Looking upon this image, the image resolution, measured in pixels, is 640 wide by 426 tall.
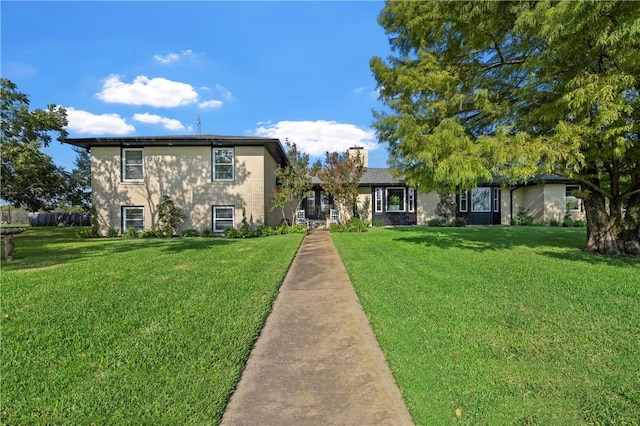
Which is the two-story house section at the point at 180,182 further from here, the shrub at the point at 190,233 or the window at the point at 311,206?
the window at the point at 311,206

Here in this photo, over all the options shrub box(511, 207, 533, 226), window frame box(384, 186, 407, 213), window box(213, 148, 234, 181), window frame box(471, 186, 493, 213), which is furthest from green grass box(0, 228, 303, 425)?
shrub box(511, 207, 533, 226)

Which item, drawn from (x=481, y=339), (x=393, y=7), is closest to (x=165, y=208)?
(x=393, y=7)

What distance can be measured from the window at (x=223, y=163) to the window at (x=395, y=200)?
1144 centimetres

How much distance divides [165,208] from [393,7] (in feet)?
42.5

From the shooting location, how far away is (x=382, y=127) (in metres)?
9.34

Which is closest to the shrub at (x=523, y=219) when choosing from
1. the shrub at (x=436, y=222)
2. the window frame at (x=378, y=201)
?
the shrub at (x=436, y=222)

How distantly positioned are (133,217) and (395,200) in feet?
52.5

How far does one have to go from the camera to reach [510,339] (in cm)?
368

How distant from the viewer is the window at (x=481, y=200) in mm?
22844

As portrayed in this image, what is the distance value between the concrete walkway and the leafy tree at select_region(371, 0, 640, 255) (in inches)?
189

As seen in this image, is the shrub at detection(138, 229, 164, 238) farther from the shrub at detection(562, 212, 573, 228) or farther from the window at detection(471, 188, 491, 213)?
the shrub at detection(562, 212, 573, 228)

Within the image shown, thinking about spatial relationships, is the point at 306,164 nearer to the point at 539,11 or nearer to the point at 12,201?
the point at 539,11

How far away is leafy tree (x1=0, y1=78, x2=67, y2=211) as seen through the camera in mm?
15703

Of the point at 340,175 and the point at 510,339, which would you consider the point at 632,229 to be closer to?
the point at 510,339
